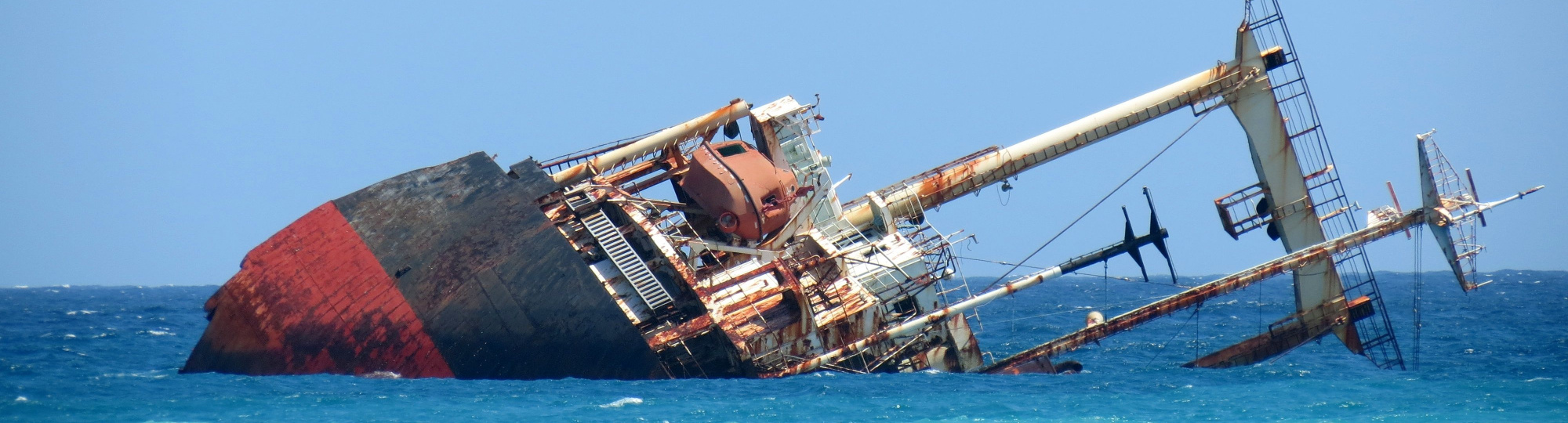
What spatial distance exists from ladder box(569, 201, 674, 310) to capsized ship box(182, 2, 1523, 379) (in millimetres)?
47

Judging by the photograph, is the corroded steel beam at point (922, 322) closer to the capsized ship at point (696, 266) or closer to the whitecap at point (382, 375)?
the capsized ship at point (696, 266)

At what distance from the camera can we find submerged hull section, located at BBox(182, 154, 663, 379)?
26469 millimetres

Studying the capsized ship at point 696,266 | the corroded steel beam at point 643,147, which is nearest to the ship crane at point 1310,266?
the capsized ship at point 696,266

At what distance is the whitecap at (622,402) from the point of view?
2327cm

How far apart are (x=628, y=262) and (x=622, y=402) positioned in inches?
184

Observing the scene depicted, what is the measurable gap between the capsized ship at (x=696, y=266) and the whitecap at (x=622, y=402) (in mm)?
2102

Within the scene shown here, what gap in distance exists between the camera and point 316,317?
27.6 m

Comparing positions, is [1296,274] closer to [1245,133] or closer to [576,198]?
[1245,133]

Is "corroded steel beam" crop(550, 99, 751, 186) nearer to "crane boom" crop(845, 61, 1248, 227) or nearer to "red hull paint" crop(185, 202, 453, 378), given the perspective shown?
"crane boom" crop(845, 61, 1248, 227)

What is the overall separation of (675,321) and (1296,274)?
1443cm

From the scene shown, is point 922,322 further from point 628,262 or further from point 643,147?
point 643,147

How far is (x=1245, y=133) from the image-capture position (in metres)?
32.7

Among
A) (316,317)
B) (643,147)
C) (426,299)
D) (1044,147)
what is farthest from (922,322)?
(316,317)

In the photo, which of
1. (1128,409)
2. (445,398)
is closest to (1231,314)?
(1128,409)
